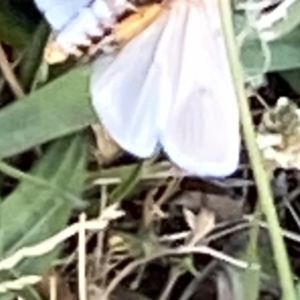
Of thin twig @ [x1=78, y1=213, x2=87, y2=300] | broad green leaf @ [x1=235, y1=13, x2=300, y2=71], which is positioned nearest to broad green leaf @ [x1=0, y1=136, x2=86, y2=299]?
thin twig @ [x1=78, y1=213, x2=87, y2=300]

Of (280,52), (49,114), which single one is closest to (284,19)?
(280,52)

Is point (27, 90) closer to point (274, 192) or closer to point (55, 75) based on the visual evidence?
point (55, 75)

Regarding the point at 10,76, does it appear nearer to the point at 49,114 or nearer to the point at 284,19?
the point at 49,114

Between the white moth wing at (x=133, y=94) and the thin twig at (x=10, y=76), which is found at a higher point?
the thin twig at (x=10, y=76)

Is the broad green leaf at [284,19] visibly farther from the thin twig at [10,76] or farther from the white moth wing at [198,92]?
the thin twig at [10,76]

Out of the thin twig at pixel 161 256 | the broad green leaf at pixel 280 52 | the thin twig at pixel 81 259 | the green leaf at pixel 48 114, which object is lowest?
the thin twig at pixel 161 256

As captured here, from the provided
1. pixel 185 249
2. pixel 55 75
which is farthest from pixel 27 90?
pixel 185 249

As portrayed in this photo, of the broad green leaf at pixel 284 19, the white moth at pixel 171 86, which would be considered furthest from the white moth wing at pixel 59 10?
the broad green leaf at pixel 284 19
